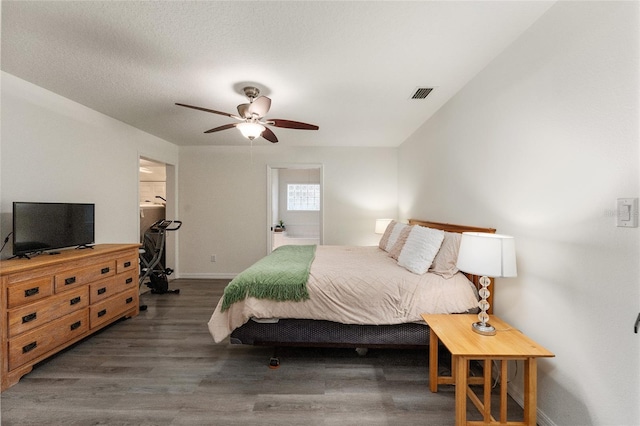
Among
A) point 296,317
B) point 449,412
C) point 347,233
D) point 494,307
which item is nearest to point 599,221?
point 494,307

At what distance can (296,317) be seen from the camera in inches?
79.7

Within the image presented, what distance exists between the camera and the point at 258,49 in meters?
1.85

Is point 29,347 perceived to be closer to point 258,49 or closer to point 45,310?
point 45,310

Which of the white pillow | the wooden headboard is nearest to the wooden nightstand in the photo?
the wooden headboard

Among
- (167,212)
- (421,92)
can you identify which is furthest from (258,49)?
(167,212)

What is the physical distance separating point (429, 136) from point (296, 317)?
267 cm

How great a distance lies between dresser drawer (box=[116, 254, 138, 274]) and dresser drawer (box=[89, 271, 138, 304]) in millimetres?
53

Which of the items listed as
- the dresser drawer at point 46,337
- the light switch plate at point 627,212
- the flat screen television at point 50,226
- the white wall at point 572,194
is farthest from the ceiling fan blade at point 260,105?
the dresser drawer at point 46,337

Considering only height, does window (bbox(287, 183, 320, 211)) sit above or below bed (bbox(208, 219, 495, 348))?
above

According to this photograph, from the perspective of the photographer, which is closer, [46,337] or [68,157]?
[46,337]

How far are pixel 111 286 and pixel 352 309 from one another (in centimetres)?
252

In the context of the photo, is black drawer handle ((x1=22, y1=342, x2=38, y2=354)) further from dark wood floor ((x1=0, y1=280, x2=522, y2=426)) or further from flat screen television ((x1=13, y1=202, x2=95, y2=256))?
flat screen television ((x1=13, y1=202, x2=95, y2=256))

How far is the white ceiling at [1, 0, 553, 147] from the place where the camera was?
1.51 metres

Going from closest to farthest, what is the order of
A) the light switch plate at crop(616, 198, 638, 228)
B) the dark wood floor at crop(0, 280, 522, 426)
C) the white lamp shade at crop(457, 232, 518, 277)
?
the light switch plate at crop(616, 198, 638, 228), the white lamp shade at crop(457, 232, 518, 277), the dark wood floor at crop(0, 280, 522, 426)
